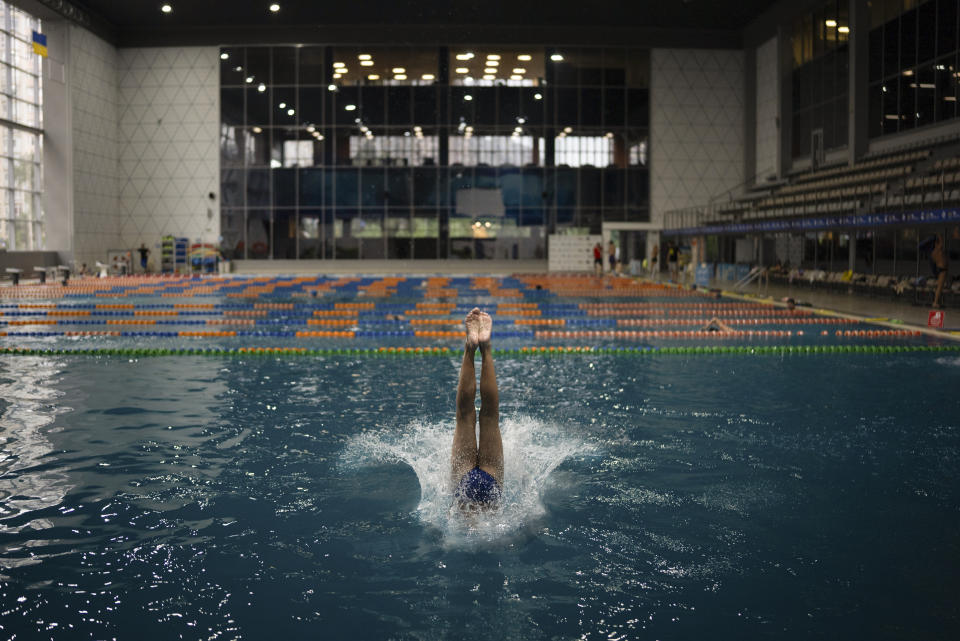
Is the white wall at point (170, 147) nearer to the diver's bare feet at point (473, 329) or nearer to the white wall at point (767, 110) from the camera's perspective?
the white wall at point (767, 110)

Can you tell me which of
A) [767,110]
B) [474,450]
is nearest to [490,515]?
[474,450]

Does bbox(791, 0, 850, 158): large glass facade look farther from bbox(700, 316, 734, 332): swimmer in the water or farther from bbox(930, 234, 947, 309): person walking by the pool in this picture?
bbox(700, 316, 734, 332): swimmer in the water

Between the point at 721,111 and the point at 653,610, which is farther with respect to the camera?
the point at 721,111

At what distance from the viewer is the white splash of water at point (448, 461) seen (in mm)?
4730

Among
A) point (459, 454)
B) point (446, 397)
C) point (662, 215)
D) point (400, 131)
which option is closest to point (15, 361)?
point (446, 397)

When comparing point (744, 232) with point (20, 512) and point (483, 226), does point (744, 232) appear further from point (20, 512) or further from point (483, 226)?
point (20, 512)

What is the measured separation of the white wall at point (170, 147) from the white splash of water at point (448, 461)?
33439mm

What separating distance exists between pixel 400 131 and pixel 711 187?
14208 millimetres

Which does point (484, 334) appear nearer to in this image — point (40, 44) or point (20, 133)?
point (20, 133)

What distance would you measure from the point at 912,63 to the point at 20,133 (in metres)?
29.5

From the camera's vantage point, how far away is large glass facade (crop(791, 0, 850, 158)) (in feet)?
93.7


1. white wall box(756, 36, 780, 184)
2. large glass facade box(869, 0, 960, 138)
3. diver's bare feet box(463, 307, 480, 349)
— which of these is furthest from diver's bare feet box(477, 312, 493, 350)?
white wall box(756, 36, 780, 184)

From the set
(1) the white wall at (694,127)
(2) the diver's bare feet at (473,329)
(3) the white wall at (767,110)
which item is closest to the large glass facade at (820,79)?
(3) the white wall at (767,110)

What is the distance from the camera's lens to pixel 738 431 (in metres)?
7.04
